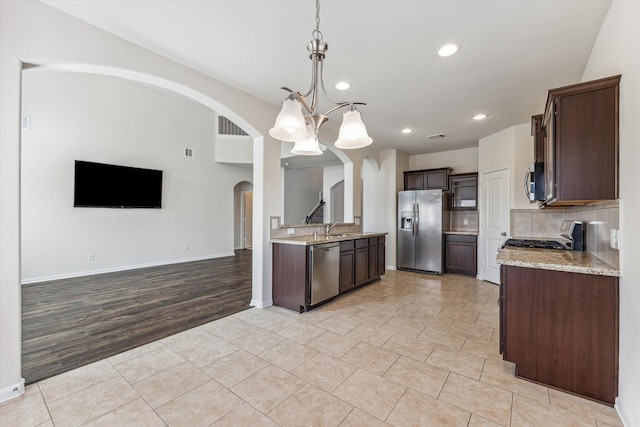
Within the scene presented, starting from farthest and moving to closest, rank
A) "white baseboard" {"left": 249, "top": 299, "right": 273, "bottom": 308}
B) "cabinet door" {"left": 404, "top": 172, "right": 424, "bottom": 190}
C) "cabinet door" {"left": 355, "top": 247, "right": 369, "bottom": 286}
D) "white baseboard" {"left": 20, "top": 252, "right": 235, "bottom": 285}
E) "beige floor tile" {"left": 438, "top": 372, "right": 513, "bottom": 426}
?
"cabinet door" {"left": 404, "top": 172, "right": 424, "bottom": 190}
"white baseboard" {"left": 20, "top": 252, "right": 235, "bottom": 285}
"cabinet door" {"left": 355, "top": 247, "right": 369, "bottom": 286}
"white baseboard" {"left": 249, "top": 299, "right": 273, "bottom": 308}
"beige floor tile" {"left": 438, "top": 372, "right": 513, "bottom": 426}

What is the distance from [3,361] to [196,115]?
636 cm

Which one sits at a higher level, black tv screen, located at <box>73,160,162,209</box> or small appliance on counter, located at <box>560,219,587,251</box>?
black tv screen, located at <box>73,160,162,209</box>

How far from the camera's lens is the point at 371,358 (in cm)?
236

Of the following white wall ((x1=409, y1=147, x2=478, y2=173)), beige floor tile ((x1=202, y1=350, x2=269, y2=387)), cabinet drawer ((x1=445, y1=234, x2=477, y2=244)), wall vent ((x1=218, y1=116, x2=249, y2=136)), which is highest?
wall vent ((x1=218, y1=116, x2=249, y2=136))

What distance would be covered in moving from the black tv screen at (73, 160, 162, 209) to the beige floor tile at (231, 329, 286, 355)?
4608mm

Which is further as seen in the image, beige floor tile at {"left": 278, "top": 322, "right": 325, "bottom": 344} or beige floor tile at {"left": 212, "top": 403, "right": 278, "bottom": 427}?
beige floor tile at {"left": 278, "top": 322, "right": 325, "bottom": 344}

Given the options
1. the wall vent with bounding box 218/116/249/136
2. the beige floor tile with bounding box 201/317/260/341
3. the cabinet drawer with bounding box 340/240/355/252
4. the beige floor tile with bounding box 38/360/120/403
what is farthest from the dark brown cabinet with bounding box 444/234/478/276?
the wall vent with bounding box 218/116/249/136

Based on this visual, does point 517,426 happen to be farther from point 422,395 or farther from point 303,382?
point 303,382

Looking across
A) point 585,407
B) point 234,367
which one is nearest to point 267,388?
point 234,367

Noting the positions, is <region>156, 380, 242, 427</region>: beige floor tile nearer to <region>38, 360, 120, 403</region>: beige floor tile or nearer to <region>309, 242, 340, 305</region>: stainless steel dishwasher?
<region>38, 360, 120, 403</region>: beige floor tile

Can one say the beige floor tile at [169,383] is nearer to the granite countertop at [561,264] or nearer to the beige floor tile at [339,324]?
the beige floor tile at [339,324]

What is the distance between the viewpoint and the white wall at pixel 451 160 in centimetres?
613

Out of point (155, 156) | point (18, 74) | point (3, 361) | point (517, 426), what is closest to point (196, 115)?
point (155, 156)

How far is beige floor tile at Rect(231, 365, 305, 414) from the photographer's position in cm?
180
